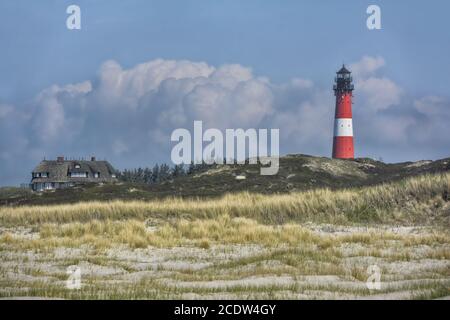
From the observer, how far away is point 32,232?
25562 millimetres

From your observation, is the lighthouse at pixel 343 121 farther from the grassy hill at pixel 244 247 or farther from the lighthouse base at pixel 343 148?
the grassy hill at pixel 244 247

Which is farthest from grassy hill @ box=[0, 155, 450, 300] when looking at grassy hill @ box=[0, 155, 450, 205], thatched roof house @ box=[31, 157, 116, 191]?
thatched roof house @ box=[31, 157, 116, 191]

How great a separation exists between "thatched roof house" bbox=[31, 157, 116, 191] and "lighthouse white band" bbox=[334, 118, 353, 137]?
2674cm

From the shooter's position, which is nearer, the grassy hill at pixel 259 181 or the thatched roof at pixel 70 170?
the grassy hill at pixel 259 181

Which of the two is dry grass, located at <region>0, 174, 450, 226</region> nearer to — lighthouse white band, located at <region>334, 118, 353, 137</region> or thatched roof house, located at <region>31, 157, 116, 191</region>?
lighthouse white band, located at <region>334, 118, 353, 137</region>

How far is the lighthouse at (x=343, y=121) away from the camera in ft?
188

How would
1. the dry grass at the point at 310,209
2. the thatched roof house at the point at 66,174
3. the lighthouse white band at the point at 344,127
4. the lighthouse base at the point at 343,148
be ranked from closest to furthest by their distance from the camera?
the dry grass at the point at 310,209 < the lighthouse white band at the point at 344,127 < the lighthouse base at the point at 343,148 < the thatched roof house at the point at 66,174

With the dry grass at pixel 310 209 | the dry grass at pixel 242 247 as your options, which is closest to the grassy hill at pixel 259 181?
the dry grass at pixel 310 209

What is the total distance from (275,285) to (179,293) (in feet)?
5.79

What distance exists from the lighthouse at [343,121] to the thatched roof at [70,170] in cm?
2800

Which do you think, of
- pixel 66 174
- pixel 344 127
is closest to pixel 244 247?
pixel 344 127

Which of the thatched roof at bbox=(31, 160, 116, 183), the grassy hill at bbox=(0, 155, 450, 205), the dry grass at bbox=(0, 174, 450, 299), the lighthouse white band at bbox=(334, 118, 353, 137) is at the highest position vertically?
the lighthouse white band at bbox=(334, 118, 353, 137)

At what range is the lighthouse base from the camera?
57375 millimetres
